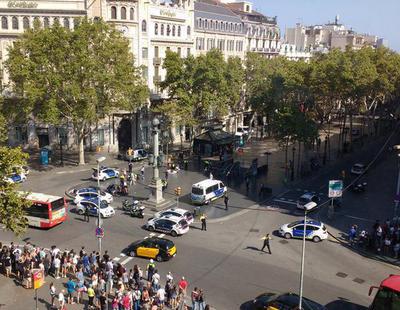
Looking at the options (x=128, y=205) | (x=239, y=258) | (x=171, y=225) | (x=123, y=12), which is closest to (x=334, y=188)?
(x=239, y=258)

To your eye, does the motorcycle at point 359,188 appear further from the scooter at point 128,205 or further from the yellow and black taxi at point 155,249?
the yellow and black taxi at point 155,249

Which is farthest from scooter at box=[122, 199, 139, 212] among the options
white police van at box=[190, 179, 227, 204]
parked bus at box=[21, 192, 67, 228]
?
parked bus at box=[21, 192, 67, 228]

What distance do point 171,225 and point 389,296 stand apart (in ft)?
57.9

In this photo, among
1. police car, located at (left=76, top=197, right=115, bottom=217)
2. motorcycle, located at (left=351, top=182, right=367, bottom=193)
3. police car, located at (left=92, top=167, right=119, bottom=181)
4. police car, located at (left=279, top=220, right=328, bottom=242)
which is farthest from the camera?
police car, located at (left=92, top=167, right=119, bottom=181)

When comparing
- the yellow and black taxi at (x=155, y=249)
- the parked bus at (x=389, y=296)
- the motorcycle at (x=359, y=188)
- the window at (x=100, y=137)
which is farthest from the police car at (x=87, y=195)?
the parked bus at (x=389, y=296)

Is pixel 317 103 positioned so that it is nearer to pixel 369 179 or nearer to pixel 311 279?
pixel 369 179

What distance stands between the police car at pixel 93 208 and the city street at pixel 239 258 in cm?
61

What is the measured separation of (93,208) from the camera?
3772cm

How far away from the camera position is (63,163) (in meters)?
56.2

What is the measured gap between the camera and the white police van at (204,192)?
41.5 m

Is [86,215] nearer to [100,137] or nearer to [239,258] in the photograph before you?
[239,258]

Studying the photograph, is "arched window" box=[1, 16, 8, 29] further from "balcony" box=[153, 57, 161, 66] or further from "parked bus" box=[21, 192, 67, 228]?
"parked bus" box=[21, 192, 67, 228]

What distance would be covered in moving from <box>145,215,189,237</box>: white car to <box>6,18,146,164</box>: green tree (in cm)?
1921

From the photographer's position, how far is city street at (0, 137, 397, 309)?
25734 mm
